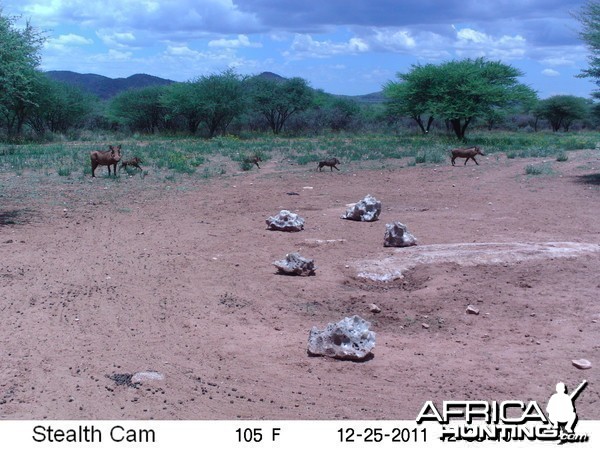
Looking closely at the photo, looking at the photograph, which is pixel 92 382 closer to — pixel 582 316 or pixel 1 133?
pixel 582 316

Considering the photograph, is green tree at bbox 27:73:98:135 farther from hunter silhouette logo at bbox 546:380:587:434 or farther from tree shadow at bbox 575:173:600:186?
hunter silhouette logo at bbox 546:380:587:434

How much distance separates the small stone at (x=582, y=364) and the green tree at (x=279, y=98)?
4720 cm

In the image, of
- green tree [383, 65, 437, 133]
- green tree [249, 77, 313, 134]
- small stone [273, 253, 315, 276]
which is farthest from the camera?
green tree [249, 77, 313, 134]

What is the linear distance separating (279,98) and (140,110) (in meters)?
10.5

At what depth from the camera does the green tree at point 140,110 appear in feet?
170

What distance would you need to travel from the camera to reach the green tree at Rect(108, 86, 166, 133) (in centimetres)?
5184

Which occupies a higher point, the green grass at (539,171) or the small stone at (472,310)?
the green grass at (539,171)

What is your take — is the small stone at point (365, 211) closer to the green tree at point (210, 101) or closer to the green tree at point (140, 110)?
the green tree at point (210, 101)

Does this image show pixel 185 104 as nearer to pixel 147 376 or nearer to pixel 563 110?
pixel 563 110

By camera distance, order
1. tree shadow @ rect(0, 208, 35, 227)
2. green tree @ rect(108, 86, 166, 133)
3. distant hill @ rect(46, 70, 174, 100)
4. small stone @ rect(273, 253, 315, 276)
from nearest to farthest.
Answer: small stone @ rect(273, 253, 315, 276) → tree shadow @ rect(0, 208, 35, 227) → green tree @ rect(108, 86, 166, 133) → distant hill @ rect(46, 70, 174, 100)

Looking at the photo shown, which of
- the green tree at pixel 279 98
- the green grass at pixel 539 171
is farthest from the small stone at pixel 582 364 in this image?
the green tree at pixel 279 98

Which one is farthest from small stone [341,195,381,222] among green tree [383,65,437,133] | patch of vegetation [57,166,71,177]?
green tree [383,65,437,133]

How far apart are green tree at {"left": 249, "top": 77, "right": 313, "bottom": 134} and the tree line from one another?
0.26 feet

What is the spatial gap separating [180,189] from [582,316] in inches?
466
